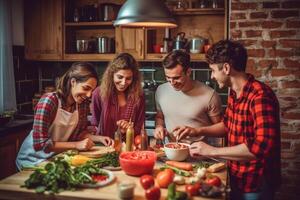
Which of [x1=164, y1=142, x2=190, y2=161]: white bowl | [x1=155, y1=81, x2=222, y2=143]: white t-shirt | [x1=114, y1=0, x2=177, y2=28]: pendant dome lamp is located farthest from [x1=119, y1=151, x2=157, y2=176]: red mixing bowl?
[x1=155, y1=81, x2=222, y2=143]: white t-shirt

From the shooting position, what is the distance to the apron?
256 cm

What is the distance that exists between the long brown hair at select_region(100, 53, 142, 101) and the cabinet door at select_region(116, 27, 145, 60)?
152 centimetres

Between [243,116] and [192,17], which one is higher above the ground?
[192,17]

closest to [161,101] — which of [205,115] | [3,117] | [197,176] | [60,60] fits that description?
[205,115]

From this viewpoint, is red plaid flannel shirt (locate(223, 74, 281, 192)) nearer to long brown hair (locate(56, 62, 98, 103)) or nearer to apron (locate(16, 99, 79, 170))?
long brown hair (locate(56, 62, 98, 103))

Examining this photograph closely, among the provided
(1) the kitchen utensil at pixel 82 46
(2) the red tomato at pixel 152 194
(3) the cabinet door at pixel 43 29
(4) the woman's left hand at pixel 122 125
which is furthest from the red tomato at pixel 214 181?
(3) the cabinet door at pixel 43 29

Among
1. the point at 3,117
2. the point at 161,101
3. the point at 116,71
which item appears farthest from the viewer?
the point at 3,117

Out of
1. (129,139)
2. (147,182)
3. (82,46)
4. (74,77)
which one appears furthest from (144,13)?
(82,46)

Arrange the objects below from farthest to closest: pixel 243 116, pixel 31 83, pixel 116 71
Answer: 1. pixel 31 83
2. pixel 116 71
3. pixel 243 116

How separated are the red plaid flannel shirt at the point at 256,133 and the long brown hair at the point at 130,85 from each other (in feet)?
2.85

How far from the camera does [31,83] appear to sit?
16.4 ft

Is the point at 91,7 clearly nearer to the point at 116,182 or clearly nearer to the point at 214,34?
the point at 214,34

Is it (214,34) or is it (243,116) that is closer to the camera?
(243,116)

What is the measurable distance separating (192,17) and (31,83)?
2205 millimetres
